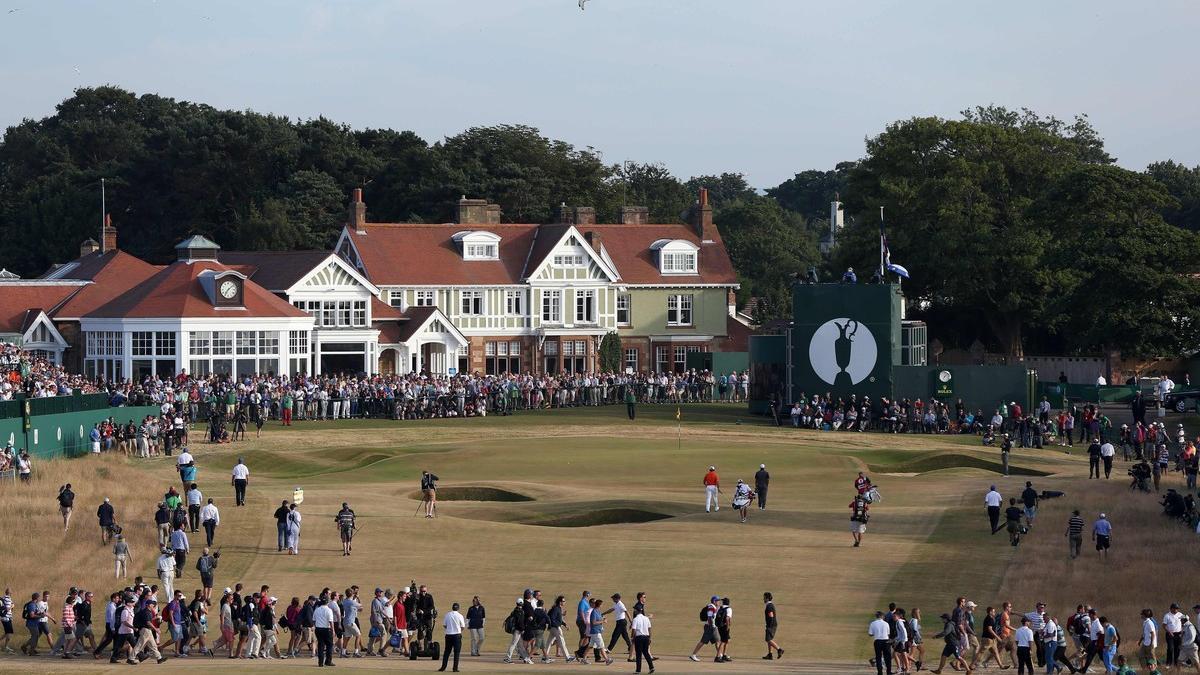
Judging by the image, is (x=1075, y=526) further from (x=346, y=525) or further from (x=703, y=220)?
(x=703, y=220)

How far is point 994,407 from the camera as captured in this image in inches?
2960

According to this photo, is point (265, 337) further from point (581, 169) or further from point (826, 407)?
point (581, 169)

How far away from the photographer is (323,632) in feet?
118

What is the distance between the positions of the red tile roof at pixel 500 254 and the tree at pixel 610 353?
429 cm

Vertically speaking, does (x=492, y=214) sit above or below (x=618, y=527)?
above

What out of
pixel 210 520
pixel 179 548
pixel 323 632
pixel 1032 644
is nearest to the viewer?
pixel 323 632

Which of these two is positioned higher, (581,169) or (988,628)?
(581,169)

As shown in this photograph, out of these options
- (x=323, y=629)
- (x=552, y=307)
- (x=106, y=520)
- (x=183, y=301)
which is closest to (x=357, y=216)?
(x=552, y=307)

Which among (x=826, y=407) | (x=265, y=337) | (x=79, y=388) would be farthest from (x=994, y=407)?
(x=79, y=388)

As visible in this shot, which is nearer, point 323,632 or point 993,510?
point 323,632

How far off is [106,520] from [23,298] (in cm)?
4413

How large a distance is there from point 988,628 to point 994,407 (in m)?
39.7

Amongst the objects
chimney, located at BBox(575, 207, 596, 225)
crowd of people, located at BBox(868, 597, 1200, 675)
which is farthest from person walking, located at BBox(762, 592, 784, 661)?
chimney, located at BBox(575, 207, 596, 225)

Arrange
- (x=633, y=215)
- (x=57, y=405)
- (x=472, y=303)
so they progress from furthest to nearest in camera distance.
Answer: (x=633, y=215) < (x=472, y=303) < (x=57, y=405)
